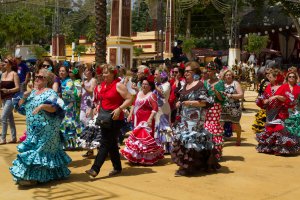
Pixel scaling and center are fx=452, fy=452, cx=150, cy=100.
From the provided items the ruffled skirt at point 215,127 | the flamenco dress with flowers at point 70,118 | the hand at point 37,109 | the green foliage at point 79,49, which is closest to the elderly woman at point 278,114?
the ruffled skirt at point 215,127

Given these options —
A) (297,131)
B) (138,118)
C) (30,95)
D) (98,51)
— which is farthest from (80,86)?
(98,51)

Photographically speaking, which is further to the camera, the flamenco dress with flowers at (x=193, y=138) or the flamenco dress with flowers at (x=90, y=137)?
the flamenco dress with flowers at (x=90, y=137)

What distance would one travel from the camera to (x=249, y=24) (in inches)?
2034

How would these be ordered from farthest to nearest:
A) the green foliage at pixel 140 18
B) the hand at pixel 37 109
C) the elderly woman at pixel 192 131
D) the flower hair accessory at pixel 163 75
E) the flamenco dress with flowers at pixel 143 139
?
the green foliage at pixel 140 18
the flower hair accessory at pixel 163 75
the flamenco dress with flowers at pixel 143 139
the elderly woman at pixel 192 131
the hand at pixel 37 109

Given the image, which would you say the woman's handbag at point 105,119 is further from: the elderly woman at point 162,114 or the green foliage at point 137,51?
the green foliage at point 137,51

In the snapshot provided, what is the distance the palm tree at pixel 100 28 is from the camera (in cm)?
1600

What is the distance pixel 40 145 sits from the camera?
22.0 feet

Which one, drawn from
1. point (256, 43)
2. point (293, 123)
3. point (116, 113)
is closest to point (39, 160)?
point (116, 113)

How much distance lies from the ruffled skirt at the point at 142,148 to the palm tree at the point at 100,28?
27.8 ft

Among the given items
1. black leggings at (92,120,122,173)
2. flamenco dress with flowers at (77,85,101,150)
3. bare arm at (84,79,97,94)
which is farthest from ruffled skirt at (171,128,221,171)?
bare arm at (84,79,97,94)

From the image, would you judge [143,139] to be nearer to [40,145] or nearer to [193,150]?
[193,150]

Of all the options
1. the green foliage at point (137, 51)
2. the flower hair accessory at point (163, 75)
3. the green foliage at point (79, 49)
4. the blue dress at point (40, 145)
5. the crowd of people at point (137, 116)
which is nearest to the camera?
the blue dress at point (40, 145)

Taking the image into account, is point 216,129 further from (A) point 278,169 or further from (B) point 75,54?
(B) point 75,54

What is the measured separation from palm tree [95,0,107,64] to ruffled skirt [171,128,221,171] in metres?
9.40
